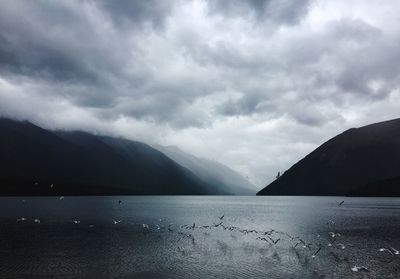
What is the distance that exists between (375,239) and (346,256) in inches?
806

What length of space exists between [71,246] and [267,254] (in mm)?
31677

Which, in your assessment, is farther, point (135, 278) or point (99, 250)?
point (99, 250)

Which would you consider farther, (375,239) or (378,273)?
(375,239)

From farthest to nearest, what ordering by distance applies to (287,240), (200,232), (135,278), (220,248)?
(200,232) < (287,240) < (220,248) < (135,278)

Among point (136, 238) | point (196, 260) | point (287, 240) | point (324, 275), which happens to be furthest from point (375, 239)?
point (136, 238)

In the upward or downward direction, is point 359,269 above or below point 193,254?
below

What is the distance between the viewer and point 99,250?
195 ft

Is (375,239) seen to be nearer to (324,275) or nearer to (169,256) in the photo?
(324,275)

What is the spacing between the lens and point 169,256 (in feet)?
181

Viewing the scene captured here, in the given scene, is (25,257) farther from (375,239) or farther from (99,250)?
(375,239)

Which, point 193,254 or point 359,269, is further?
point 193,254

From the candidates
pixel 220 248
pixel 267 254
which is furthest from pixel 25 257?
pixel 267 254

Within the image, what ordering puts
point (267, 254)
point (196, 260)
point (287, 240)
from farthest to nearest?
point (287, 240) → point (267, 254) → point (196, 260)

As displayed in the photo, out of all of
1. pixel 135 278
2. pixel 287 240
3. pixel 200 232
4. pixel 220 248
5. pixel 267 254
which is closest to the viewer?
pixel 135 278
